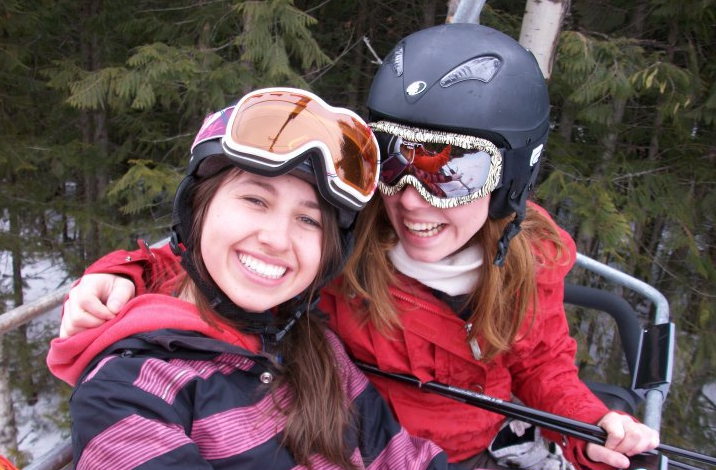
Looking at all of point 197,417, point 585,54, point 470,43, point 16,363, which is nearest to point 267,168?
point 197,417

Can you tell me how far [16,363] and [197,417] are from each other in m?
7.90

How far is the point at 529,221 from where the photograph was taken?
2.41 m

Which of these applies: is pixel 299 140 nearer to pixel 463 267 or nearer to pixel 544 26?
pixel 463 267

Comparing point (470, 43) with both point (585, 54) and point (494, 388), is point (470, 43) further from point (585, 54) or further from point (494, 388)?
point (585, 54)

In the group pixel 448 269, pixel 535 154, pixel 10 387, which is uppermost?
pixel 535 154

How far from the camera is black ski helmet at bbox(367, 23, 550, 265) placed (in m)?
1.88

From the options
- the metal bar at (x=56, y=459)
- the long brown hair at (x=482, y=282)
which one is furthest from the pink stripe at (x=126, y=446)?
the long brown hair at (x=482, y=282)

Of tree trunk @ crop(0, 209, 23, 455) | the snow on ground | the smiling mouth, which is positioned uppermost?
the smiling mouth

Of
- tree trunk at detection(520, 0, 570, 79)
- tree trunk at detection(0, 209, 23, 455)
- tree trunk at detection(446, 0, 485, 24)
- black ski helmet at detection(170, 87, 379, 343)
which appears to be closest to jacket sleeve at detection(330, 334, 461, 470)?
black ski helmet at detection(170, 87, 379, 343)

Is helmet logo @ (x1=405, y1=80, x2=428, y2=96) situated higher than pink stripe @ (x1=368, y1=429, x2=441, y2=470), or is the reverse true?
helmet logo @ (x1=405, y1=80, x2=428, y2=96)

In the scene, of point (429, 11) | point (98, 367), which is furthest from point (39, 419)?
point (98, 367)

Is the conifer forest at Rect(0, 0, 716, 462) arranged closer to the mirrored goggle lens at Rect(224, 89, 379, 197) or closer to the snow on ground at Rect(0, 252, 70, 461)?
the snow on ground at Rect(0, 252, 70, 461)

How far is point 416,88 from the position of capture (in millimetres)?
1900

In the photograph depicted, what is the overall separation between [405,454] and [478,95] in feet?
4.28
